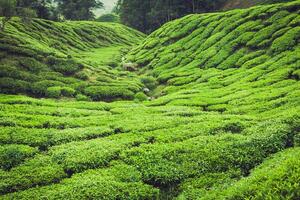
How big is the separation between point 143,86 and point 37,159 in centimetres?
3069

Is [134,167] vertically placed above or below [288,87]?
below

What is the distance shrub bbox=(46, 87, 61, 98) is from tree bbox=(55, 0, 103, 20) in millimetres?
87281

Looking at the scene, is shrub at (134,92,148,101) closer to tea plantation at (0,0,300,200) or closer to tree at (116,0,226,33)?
tea plantation at (0,0,300,200)

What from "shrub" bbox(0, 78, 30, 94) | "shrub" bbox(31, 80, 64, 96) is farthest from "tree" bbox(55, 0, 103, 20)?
"shrub" bbox(0, 78, 30, 94)

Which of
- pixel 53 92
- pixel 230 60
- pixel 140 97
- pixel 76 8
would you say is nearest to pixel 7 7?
pixel 53 92

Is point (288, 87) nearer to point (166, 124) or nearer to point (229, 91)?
point (229, 91)

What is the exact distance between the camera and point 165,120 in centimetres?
2745

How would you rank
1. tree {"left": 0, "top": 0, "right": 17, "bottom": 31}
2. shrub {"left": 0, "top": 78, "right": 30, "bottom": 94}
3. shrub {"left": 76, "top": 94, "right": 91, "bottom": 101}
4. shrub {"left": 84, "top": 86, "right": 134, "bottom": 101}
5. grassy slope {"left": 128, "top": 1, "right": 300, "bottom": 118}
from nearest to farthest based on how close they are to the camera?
1. grassy slope {"left": 128, "top": 1, "right": 300, "bottom": 118}
2. shrub {"left": 0, "top": 78, "right": 30, "bottom": 94}
3. shrub {"left": 76, "top": 94, "right": 91, "bottom": 101}
4. shrub {"left": 84, "top": 86, "right": 134, "bottom": 101}
5. tree {"left": 0, "top": 0, "right": 17, "bottom": 31}

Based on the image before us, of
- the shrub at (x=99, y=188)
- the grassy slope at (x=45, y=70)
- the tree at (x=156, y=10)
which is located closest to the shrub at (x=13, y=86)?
the grassy slope at (x=45, y=70)

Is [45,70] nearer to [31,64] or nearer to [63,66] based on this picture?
[31,64]

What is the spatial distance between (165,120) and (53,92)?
56.1 feet

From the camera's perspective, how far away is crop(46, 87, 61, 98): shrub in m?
37.7

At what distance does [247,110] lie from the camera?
2956 centimetres

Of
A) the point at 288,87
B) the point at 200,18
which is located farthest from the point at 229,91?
the point at 200,18
